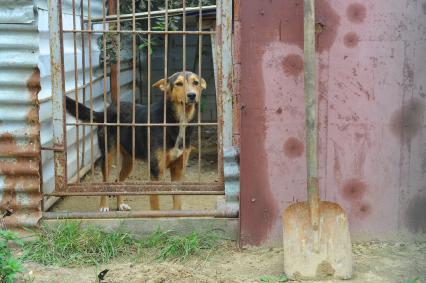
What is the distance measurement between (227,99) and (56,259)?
1.82 m

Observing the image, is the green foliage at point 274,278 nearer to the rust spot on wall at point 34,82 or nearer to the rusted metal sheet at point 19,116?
the rusted metal sheet at point 19,116

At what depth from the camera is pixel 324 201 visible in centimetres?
416

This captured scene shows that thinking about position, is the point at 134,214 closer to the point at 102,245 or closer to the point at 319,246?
the point at 102,245

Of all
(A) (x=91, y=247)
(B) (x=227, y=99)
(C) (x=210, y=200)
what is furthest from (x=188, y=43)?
(A) (x=91, y=247)

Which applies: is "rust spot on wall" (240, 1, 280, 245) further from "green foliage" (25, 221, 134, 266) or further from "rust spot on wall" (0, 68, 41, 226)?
"rust spot on wall" (0, 68, 41, 226)

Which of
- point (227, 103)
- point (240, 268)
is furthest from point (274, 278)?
point (227, 103)

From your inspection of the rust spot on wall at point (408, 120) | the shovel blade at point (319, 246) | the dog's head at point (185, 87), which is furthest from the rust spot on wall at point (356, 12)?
the dog's head at point (185, 87)

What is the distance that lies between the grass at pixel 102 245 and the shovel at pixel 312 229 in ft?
2.70

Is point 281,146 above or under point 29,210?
above

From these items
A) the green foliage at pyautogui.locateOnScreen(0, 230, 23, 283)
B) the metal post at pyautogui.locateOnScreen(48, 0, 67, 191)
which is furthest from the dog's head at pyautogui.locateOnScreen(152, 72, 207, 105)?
the green foliage at pyautogui.locateOnScreen(0, 230, 23, 283)

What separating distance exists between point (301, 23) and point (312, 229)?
4.97ft

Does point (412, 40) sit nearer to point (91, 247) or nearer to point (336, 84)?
point (336, 84)

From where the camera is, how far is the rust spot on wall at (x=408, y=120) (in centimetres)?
443

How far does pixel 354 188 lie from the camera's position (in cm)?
451
